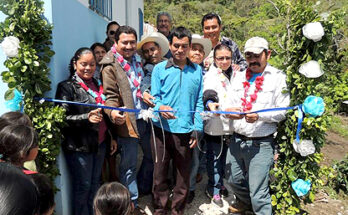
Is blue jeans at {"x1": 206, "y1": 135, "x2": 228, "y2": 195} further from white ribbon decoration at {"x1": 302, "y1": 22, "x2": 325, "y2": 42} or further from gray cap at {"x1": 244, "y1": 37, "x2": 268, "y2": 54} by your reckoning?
white ribbon decoration at {"x1": 302, "y1": 22, "x2": 325, "y2": 42}

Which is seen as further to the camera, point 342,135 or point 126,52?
point 342,135

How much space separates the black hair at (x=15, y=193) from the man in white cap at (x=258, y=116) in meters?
2.22

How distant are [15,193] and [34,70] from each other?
1.80 m

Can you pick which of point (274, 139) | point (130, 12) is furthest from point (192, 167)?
point (130, 12)

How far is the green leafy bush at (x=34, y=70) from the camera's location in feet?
7.88

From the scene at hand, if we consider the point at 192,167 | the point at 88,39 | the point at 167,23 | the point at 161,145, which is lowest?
the point at 192,167

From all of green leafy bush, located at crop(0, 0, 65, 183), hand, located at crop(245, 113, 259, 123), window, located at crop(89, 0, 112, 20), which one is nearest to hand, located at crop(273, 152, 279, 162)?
hand, located at crop(245, 113, 259, 123)

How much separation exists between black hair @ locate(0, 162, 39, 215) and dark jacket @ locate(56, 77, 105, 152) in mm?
1713

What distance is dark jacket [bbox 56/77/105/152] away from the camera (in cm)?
271

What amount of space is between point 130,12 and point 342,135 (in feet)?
22.9

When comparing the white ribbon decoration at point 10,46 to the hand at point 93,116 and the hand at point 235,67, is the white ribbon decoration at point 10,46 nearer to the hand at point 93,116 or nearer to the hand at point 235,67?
the hand at point 93,116

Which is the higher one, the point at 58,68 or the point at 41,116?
the point at 58,68

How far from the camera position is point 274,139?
10.1 feet

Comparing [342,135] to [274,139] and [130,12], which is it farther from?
[130,12]
